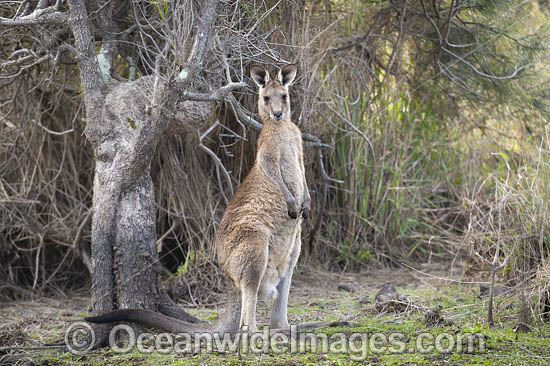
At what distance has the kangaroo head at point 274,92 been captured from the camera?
177 inches

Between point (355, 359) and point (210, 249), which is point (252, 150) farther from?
point (355, 359)

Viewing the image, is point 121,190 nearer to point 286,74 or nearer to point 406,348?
point 286,74

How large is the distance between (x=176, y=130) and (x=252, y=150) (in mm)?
1348

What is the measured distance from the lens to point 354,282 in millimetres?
6090

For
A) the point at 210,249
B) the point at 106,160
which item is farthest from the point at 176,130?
the point at 210,249

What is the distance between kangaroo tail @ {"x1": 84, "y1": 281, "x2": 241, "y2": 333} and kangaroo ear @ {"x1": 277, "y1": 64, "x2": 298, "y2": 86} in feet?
5.01

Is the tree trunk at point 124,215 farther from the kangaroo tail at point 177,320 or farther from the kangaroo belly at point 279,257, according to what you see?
the kangaroo belly at point 279,257

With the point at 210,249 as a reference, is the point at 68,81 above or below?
above

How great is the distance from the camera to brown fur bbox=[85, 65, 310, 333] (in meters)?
3.97

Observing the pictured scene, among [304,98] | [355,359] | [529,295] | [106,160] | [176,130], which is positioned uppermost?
[304,98]

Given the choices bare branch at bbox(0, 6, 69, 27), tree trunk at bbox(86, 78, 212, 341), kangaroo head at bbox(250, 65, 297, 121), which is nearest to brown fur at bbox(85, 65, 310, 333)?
kangaroo head at bbox(250, 65, 297, 121)

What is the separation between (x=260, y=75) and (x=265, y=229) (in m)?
1.17

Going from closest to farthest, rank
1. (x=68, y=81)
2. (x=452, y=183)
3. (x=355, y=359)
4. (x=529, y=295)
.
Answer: (x=355, y=359)
(x=529, y=295)
(x=68, y=81)
(x=452, y=183)

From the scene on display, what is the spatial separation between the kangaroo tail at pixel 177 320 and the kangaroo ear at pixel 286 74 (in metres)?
1.53
